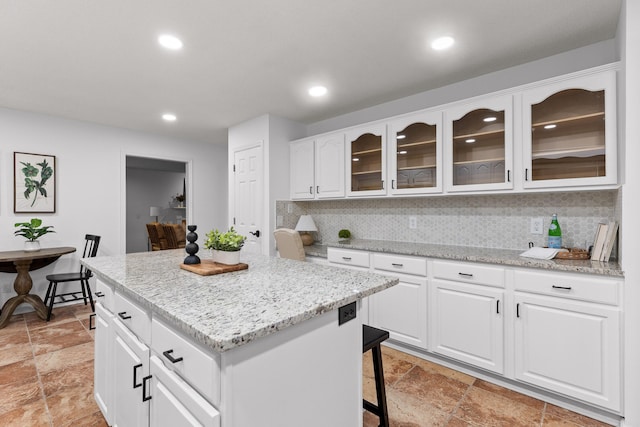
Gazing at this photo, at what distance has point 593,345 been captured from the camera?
1.85 metres

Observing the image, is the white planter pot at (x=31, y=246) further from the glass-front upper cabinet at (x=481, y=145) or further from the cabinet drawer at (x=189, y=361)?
the glass-front upper cabinet at (x=481, y=145)

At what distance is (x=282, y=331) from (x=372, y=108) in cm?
314

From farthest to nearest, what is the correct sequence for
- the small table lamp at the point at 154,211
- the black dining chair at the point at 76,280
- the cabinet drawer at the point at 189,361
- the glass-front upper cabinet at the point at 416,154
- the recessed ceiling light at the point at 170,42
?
the small table lamp at the point at 154,211
the black dining chair at the point at 76,280
the glass-front upper cabinet at the point at 416,154
the recessed ceiling light at the point at 170,42
the cabinet drawer at the point at 189,361

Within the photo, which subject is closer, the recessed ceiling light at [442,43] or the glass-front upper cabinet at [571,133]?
the glass-front upper cabinet at [571,133]

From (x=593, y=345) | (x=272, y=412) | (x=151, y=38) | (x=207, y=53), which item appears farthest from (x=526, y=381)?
(x=151, y=38)

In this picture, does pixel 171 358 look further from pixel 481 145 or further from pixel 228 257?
pixel 481 145

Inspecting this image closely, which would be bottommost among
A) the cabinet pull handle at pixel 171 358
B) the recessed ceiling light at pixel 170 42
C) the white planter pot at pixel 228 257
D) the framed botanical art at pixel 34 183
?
the cabinet pull handle at pixel 171 358

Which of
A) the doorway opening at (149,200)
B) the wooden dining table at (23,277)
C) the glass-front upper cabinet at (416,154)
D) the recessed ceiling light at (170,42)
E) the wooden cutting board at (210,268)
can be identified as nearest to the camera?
the wooden cutting board at (210,268)

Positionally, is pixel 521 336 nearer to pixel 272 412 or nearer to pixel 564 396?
pixel 564 396

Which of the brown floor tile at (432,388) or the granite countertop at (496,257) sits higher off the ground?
the granite countertop at (496,257)

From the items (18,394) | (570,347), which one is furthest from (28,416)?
(570,347)

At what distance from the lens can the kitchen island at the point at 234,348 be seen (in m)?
0.92

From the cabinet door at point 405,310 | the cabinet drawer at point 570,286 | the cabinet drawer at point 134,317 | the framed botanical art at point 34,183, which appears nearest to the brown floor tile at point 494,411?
the cabinet door at point 405,310

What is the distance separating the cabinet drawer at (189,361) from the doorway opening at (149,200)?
760 cm
